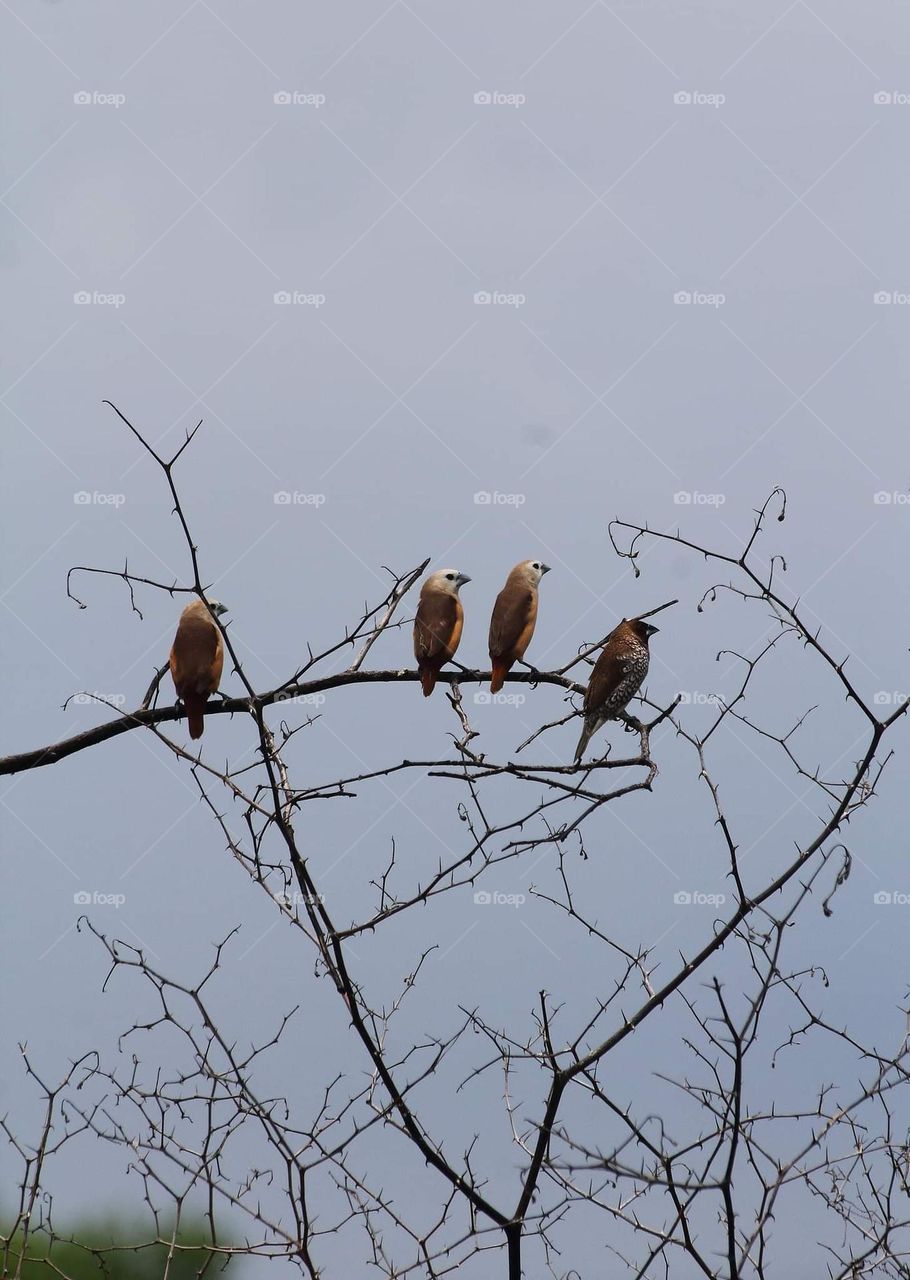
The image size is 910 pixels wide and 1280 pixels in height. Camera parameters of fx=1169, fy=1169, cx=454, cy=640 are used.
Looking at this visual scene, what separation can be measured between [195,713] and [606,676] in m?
1.04

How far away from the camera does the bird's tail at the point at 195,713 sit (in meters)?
2.95

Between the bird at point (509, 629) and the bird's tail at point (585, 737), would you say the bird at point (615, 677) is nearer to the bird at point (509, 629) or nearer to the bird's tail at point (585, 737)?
the bird's tail at point (585, 737)

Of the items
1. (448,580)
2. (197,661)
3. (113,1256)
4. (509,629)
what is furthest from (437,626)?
(113,1256)

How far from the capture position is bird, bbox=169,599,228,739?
2926 mm

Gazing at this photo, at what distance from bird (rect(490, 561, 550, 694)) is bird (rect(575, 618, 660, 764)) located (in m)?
0.22

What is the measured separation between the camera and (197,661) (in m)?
2.92

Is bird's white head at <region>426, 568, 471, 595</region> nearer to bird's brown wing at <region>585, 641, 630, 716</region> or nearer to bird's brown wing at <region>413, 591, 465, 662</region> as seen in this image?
bird's brown wing at <region>413, 591, 465, 662</region>

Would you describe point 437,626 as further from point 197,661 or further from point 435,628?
point 197,661

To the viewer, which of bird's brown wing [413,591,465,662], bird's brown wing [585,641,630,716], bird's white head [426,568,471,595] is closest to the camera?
bird's brown wing [585,641,630,716]

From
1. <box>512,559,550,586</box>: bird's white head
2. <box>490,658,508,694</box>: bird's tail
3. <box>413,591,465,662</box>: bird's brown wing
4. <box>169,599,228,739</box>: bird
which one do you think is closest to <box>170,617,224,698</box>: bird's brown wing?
<box>169,599,228,739</box>: bird

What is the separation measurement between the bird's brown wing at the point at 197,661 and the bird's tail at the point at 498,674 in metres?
0.69

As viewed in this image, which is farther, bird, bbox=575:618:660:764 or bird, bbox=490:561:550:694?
bird, bbox=490:561:550:694

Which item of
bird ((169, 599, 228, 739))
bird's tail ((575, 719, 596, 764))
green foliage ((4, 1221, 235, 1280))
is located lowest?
green foliage ((4, 1221, 235, 1280))

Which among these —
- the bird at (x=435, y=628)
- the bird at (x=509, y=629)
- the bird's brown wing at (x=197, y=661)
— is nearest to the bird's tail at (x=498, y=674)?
the bird at (x=509, y=629)
